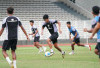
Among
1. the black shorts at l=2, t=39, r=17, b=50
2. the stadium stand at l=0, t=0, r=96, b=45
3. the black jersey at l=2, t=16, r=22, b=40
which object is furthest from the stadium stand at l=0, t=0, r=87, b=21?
the black jersey at l=2, t=16, r=22, b=40

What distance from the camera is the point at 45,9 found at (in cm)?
4228

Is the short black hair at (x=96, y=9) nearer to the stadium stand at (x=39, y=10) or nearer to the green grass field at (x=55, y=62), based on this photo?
the green grass field at (x=55, y=62)

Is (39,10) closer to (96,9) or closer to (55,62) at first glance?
(55,62)

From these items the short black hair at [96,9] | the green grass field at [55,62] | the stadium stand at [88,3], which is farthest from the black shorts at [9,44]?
the stadium stand at [88,3]

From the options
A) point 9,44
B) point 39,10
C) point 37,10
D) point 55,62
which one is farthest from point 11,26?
point 39,10

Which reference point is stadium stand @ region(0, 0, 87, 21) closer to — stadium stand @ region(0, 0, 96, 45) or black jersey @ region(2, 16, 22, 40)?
stadium stand @ region(0, 0, 96, 45)

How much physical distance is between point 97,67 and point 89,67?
30 centimetres

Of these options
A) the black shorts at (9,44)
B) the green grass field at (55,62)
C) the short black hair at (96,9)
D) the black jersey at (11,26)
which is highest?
the short black hair at (96,9)

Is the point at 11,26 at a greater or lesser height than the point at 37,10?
greater

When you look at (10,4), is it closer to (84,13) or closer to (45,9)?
(45,9)

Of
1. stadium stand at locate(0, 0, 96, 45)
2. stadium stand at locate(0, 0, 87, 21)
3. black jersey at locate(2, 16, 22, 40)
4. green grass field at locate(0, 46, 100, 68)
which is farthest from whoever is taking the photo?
stadium stand at locate(0, 0, 87, 21)

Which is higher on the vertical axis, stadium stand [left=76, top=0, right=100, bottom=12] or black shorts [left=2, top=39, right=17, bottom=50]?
black shorts [left=2, top=39, right=17, bottom=50]

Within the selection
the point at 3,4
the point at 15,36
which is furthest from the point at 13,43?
the point at 3,4

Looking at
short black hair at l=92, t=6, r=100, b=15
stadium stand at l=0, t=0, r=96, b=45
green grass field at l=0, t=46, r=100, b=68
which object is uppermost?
short black hair at l=92, t=6, r=100, b=15
